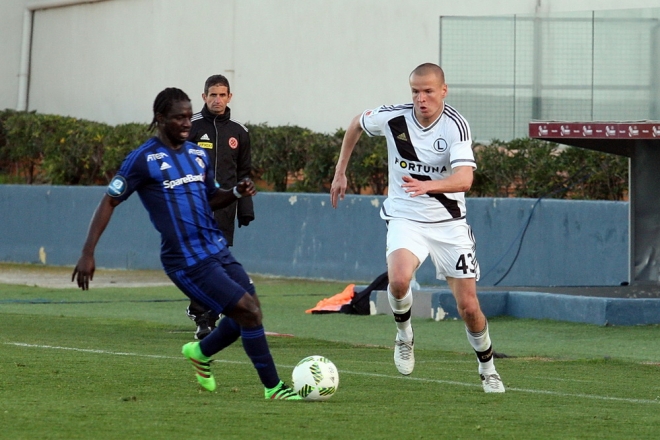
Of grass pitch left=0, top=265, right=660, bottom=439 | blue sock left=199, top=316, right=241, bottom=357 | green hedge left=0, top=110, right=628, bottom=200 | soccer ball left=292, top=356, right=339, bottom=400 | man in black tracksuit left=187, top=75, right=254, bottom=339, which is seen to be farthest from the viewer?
green hedge left=0, top=110, right=628, bottom=200

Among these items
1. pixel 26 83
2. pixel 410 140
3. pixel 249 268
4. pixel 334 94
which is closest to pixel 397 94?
pixel 334 94

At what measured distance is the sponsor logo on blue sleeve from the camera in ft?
25.7

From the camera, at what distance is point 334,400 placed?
8125 millimetres

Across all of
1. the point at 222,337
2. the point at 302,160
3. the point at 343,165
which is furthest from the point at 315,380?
the point at 302,160

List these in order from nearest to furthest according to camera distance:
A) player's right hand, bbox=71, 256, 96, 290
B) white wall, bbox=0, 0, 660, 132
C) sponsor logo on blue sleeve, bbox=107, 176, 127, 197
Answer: player's right hand, bbox=71, 256, 96, 290, sponsor logo on blue sleeve, bbox=107, 176, 127, 197, white wall, bbox=0, 0, 660, 132

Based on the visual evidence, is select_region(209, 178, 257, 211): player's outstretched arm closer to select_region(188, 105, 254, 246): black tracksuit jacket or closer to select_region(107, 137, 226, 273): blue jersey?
select_region(107, 137, 226, 273): blue jersey

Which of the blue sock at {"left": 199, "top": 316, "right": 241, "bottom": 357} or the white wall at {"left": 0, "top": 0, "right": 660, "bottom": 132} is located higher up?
the white wall at {"left": 0, "top": 0, "right": 660, "bottom": 132}

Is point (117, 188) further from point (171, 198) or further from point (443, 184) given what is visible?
point (443, 184)

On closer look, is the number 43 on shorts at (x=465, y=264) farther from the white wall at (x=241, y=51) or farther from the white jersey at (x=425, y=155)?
the white wall at (x=241, y=51)

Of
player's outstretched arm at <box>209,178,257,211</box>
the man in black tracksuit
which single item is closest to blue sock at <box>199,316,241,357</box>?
player's outstretched arm at <box>209,178,257,211</box>

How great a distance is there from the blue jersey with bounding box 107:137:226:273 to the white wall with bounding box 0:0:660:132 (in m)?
14.5

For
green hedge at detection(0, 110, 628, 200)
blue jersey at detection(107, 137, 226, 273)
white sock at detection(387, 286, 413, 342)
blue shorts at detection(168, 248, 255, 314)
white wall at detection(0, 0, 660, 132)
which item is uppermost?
white wall at detection(0, 0, 660, 132)

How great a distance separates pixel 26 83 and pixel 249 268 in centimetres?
1110

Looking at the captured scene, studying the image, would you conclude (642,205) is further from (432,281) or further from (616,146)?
(432,281)
